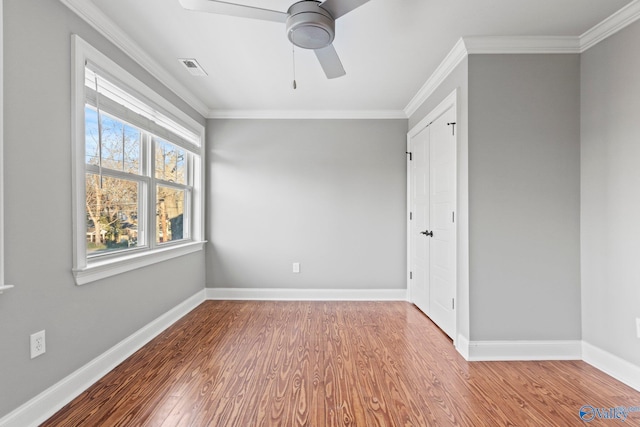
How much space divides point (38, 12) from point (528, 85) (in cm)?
328

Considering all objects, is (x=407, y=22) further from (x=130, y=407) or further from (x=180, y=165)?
(x=130, y=407)

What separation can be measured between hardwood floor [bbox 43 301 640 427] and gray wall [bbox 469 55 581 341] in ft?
1.22

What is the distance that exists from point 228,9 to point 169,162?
215 cm

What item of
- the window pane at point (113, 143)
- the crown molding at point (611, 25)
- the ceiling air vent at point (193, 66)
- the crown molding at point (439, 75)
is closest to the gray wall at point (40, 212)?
the window pane at point (113, 143)

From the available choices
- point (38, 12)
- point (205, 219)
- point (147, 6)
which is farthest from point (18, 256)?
point (205, 219)

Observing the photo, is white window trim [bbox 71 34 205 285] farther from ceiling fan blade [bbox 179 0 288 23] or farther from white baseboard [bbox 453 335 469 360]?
white baseboard [bbox 453 335 469 360]

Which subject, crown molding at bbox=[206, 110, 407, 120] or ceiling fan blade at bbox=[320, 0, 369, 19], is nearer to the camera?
ceiling fan blade at bbox=[320, 0, 369, 19]

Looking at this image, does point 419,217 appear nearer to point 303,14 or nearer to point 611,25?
point 611,25

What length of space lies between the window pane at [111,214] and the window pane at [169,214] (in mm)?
359

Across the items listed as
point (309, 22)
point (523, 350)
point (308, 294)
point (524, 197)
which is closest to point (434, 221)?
point (524, 197)

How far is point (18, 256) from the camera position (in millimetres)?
1496

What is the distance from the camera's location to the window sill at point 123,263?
188cm

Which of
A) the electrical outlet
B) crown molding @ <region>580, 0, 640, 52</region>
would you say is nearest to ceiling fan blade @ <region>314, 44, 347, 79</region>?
crown molding @ <region>580, 0, 640, 52</region>

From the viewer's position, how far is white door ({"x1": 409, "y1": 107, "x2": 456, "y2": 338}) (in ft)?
8.55
